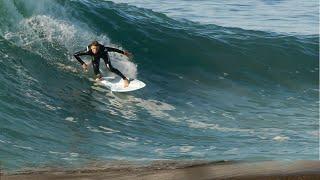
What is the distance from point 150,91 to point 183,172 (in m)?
8.03

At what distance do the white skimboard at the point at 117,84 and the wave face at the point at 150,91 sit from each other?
0.52ft

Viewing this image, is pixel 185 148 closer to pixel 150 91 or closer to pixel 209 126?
pixel 209 126

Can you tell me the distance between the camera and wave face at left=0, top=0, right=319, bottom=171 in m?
9.02

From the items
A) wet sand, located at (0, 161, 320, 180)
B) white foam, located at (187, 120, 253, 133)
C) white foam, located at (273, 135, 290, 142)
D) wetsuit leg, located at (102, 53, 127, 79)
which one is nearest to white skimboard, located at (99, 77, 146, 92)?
wetsuit leg, located at (102, 53, 127, 79)

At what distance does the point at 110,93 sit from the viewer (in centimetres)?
1290

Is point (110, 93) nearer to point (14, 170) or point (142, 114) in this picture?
point (142, 114)

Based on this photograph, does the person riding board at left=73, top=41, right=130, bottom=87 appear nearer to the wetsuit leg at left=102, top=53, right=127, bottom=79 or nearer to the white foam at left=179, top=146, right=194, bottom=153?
the wetsuit leg at left=102, top=53, right=127, bottom=79

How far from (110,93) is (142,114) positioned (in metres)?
1.34

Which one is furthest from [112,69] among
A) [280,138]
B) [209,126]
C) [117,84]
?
[280,138]

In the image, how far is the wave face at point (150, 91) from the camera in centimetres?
902

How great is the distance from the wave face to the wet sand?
1026 millimetres

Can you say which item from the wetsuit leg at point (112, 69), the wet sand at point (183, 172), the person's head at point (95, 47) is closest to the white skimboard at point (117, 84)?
the wetsuit leg at point (112, 69)

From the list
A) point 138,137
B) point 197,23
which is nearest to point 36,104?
point 138,137

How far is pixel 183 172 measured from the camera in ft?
19.7
